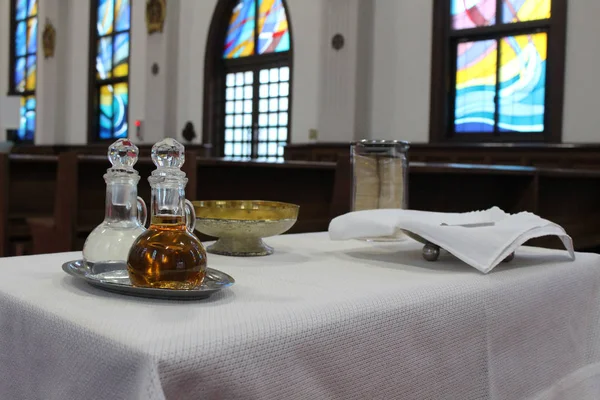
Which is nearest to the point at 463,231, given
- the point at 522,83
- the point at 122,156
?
the point at 122,156

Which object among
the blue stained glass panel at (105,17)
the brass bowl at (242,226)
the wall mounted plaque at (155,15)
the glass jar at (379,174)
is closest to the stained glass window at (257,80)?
the wall mounted plaque at (155,15)

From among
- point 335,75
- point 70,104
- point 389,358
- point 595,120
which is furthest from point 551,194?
point 70,104

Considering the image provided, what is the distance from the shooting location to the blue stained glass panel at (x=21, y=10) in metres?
13.6

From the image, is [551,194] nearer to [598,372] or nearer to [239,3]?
[598,372]

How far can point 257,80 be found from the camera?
907 cm

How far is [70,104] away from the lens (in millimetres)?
12352

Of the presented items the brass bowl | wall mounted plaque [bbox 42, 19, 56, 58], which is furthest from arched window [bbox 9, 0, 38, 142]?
the brass bowl

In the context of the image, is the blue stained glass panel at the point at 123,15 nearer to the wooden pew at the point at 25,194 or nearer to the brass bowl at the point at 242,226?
the wooden pew at the point at 25,194

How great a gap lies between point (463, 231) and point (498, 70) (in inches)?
230

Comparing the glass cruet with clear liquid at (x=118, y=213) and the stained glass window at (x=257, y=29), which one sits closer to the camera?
the glass cruet with clear liquid at (x=118, y=213)

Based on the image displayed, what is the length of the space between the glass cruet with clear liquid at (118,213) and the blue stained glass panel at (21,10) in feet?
46.2

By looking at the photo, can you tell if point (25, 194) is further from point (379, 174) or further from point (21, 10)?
point (21, 10)

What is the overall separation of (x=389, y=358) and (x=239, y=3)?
8920mm

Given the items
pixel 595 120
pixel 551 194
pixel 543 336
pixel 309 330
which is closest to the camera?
pixel 309 330
